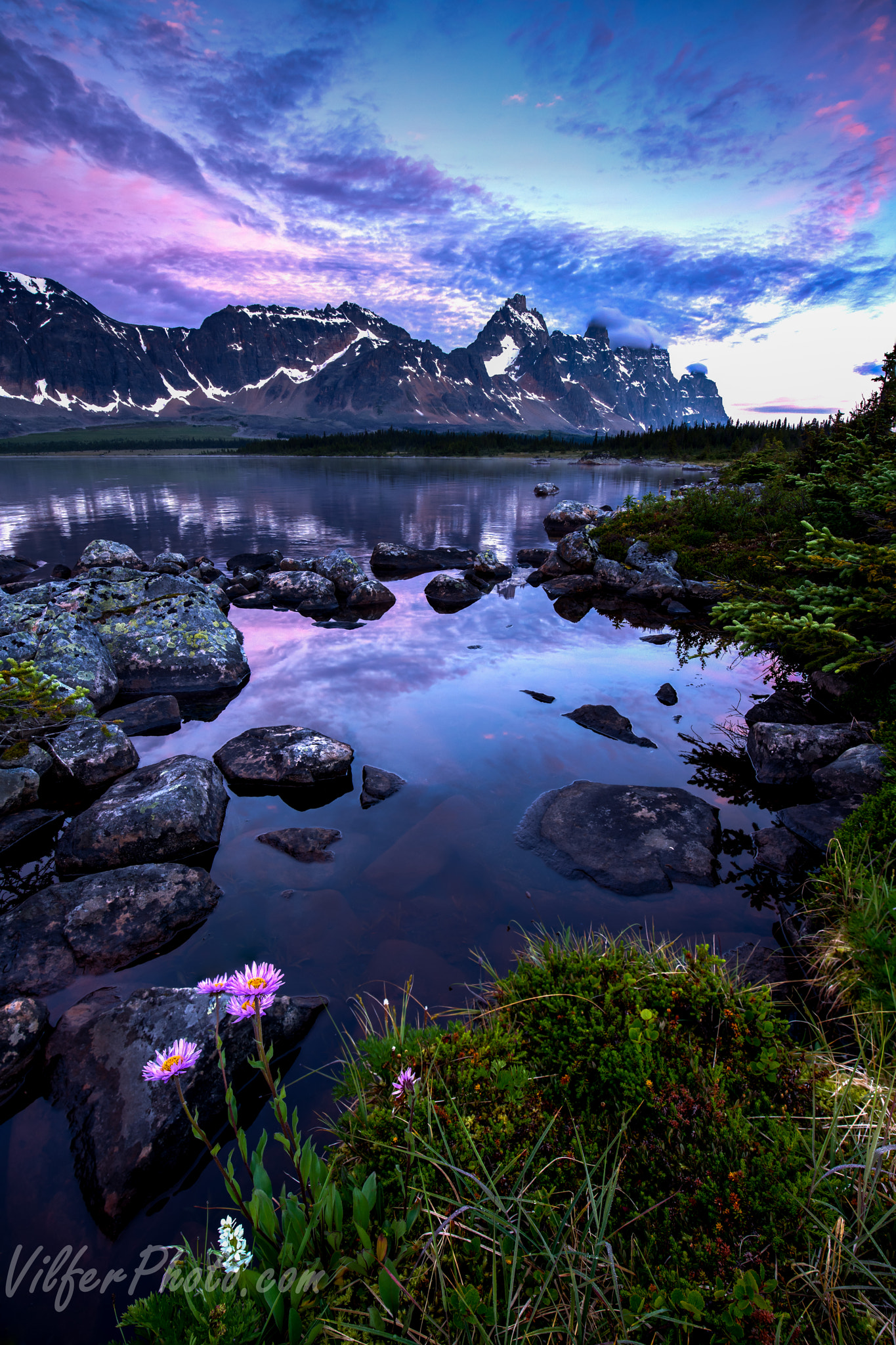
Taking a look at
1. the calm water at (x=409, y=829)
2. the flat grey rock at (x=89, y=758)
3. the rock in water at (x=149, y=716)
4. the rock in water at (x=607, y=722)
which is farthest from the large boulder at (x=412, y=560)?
the flat grey rock at (x=89, y=758)

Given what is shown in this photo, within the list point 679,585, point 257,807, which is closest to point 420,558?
point 679,585

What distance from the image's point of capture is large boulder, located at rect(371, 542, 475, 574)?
23.0 m

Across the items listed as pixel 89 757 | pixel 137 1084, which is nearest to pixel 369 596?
pixel 89 757

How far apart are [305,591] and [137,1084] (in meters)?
15.8

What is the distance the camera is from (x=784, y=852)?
5980 millimetres

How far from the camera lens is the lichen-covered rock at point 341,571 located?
727 inches

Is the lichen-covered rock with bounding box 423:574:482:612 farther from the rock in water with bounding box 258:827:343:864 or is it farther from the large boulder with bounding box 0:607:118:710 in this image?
the rock in water with bounding box 258:827:343:864

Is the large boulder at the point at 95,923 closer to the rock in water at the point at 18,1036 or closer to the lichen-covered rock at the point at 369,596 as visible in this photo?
the rock in water at the point at 18,1036

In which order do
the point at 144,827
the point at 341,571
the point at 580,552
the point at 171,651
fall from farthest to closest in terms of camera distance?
the point at 580,552 → the point at 341,571 → the point at 171,651 → the point at 144,827

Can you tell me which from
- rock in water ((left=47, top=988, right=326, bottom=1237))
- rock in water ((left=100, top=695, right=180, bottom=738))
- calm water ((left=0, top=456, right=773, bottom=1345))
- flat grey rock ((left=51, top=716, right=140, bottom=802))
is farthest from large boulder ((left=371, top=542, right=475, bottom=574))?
rock in water ((left=47, top=988, right=326, bottom=1237))

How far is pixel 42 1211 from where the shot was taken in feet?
10.3

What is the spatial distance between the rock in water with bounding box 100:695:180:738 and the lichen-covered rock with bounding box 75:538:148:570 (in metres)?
13.7

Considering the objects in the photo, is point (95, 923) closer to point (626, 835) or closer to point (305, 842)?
point (305, 842)

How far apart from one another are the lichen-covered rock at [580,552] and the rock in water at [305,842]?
1757cm
